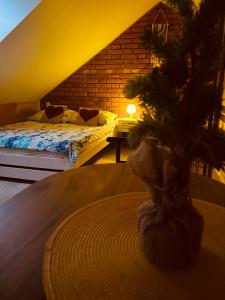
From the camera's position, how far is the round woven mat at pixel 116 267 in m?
0.51

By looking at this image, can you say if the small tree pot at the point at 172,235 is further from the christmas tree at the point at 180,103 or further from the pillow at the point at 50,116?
the pillow at the point at 50,116

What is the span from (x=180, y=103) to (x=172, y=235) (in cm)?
28

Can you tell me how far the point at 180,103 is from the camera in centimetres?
49

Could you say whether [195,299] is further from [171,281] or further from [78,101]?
[78,101]

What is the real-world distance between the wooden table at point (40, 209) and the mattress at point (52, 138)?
1.55 meters

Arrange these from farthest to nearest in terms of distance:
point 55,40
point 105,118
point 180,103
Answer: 1. point 105,118
2. point 55,40
3. point 180,103

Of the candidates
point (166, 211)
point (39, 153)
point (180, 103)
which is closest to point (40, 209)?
point (166, 211)

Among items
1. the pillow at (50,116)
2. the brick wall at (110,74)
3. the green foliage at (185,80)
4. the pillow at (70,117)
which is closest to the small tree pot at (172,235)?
the green foliage at (185,80)

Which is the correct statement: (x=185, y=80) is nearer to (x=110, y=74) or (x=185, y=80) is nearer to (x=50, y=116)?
(x=50, y=116)

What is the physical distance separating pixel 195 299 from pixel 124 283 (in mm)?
147

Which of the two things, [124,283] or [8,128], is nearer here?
[124,283]

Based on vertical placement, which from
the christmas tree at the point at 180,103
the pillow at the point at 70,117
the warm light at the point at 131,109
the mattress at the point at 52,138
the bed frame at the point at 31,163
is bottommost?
the bed frame at the point at 31,163

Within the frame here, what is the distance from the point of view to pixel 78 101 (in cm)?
466

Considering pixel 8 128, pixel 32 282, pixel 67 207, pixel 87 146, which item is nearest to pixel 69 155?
pixel 87 146
